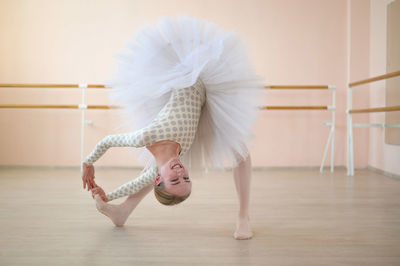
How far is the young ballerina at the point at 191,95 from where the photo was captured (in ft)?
4.39

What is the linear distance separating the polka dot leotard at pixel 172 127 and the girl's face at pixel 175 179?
0.44ft

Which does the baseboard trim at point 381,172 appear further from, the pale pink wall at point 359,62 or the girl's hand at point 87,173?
the girl's hand at point 87,173

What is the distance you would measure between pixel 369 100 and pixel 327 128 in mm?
481

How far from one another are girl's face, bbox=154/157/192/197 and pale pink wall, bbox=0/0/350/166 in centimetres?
267

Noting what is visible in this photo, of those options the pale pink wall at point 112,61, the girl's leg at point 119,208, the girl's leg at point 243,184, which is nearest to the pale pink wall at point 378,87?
the pale pink wall at point 112,61

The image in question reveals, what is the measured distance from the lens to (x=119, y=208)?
1560 mm

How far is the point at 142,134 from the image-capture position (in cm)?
122

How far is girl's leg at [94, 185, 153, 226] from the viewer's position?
1.51 metres

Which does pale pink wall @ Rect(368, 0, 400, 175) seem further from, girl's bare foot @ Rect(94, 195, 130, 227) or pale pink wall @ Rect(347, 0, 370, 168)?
girl's bare foot @ Rect(94, 195, 130, 227)

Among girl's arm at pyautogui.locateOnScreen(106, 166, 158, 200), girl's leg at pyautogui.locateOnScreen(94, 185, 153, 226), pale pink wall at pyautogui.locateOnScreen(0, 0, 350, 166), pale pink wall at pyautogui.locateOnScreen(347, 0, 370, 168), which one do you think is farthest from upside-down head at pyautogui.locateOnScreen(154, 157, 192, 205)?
pale pink wall at pyautogui.locateOnScreen(347, 0, 370, 168)

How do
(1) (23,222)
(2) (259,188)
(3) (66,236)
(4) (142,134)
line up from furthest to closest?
(2) (259,188), (1) (23,222), (3) (66,236), (4) (142,134)

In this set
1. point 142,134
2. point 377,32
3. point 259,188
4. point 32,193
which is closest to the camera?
A: point 142,134

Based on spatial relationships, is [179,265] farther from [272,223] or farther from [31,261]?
[272,223]

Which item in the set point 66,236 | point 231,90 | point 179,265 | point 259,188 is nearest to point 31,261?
point 66,236
